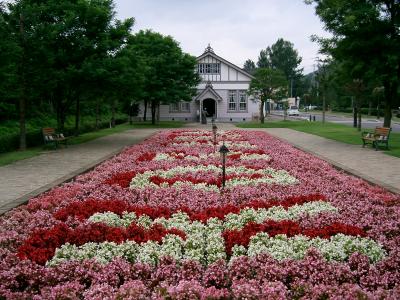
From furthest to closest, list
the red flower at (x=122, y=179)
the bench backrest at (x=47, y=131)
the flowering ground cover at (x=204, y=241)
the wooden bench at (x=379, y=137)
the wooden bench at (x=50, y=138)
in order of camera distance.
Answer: the bench backrest at (x=47, y=131) → the wooden bench at (x=50, y=138) → the wooden bench at (x=379, y=137) → the red flower at (x=122, y=179) → the flowering ground cover at (x=204, y=241)

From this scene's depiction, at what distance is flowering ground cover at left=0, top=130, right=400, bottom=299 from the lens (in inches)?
189

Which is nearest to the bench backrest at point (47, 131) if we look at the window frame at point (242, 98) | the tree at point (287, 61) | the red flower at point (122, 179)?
the red flower at point (122, 179)

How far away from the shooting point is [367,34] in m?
22.1

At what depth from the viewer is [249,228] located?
6.77 meters

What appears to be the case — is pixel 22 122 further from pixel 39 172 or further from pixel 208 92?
pixel 208 92

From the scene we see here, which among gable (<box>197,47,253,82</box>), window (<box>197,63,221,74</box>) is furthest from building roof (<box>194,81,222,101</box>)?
window (<box>197,63,221,74</box>)

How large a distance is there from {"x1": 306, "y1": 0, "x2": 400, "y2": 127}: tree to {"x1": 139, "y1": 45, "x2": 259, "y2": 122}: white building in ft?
93.5

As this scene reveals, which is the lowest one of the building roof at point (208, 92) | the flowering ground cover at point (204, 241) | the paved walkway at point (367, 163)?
the paved walkway at point (367, 163)

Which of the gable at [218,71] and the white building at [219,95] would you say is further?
the gable at [218,71]

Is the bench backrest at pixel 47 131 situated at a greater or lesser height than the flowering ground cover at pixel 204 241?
greater

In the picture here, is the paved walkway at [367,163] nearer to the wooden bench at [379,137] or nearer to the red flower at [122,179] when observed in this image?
the wooden bench at [379,137]

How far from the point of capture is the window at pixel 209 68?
5303 centimetres

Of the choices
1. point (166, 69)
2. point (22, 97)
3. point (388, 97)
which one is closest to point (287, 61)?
point (166, 69)

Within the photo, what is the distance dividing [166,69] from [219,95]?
11282 millimetres
